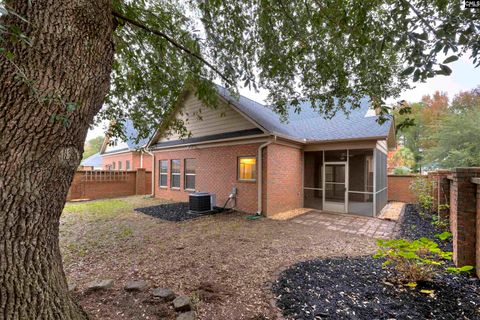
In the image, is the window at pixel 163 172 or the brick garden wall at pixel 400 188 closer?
the brick garden wall at pixel 400 188

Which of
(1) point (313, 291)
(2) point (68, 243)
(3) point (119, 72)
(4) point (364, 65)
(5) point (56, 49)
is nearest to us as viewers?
(5) point (56, 49)

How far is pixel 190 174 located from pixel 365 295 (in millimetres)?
9841

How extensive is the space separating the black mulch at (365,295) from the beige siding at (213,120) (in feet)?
20.0

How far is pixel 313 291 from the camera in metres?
3.14

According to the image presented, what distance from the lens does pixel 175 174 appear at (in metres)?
12.7

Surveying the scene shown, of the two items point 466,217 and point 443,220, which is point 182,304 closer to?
point 466,217

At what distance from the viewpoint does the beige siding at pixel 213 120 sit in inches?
363

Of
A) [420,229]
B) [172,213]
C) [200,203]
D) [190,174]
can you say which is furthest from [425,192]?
[190,174]

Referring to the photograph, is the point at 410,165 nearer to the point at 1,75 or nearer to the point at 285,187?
the point at 285,187

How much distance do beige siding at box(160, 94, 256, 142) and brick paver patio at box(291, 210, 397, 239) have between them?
13.9ft

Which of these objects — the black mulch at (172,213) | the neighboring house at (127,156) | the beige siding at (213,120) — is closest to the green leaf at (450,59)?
the beige siding at (213,120)

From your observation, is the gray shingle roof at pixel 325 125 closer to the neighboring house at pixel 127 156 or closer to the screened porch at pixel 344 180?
the screened porch at pixel 344 180

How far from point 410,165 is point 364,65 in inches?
1103

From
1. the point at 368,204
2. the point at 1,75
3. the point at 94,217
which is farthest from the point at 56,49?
the point at 368,204
